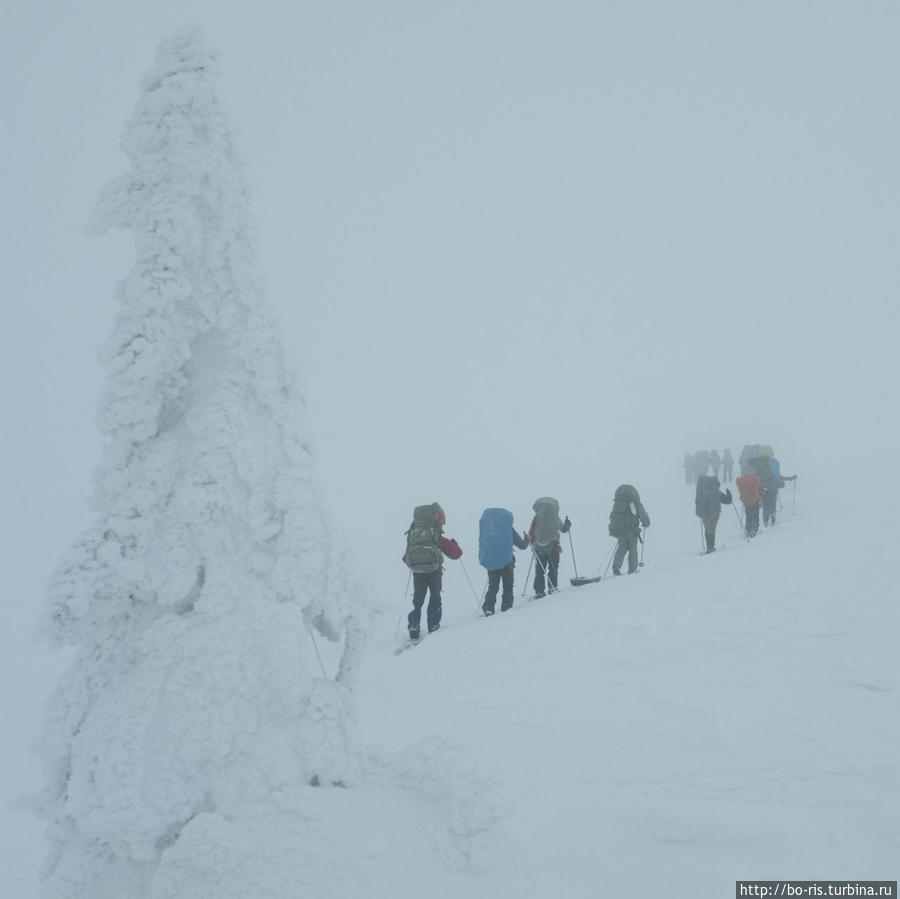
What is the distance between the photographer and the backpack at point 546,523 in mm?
12648

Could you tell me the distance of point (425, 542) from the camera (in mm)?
10328

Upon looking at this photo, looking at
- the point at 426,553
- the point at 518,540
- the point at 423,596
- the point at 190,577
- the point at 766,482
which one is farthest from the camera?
the point at 766,482

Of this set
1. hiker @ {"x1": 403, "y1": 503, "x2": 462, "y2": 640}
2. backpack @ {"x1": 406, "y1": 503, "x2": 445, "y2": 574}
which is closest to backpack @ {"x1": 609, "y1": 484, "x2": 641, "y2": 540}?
hiker @ {"x1": 403, "y1": 503, "x2": 462, "y2": 640}

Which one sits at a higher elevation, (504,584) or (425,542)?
(425,542)

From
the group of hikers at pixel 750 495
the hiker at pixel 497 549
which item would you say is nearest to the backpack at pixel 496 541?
the hiker at pixel 497 549

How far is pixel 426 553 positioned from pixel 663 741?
6.19 meters

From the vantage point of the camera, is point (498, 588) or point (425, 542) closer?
point (425, 542)

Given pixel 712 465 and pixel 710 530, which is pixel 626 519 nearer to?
pixel 710 530

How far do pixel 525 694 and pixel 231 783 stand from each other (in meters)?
3.37

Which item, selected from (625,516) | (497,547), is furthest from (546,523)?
(625,516)

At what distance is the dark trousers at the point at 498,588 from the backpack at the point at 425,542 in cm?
193

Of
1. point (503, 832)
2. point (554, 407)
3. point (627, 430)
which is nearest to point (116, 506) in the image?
point (503, 832)

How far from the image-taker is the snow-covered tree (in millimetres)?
3346

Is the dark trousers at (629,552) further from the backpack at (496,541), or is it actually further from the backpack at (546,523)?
the backpack at (496,541)
